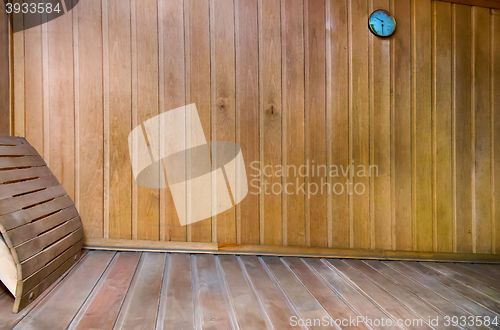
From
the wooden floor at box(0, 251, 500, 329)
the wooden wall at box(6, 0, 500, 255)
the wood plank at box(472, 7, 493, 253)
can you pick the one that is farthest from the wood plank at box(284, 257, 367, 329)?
the wood plank at box(472, 7, 493, 253)

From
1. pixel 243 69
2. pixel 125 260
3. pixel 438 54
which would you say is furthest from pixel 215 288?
pixel 438 54

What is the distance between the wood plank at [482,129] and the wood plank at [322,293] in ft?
4.36

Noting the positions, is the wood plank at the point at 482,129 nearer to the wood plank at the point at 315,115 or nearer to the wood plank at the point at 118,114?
the wood plank at the point at 315,115

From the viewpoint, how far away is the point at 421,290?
4.75 feet

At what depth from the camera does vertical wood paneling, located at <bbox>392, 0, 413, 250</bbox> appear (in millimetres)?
1960

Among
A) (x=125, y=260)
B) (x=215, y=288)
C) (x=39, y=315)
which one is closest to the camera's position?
(x=39, y=315)

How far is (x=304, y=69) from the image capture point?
74.2 inches

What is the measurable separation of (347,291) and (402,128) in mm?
1167

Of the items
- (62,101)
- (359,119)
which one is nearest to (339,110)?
(359,119)

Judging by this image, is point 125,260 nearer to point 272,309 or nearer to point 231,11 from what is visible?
point 272,309

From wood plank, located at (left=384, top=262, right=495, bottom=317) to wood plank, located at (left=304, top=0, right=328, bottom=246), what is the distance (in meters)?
0.47

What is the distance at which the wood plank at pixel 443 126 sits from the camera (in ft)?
6.57

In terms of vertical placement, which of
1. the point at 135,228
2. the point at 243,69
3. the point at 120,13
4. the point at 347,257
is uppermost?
the point at 120,13

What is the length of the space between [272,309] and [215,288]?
0.30 metres
